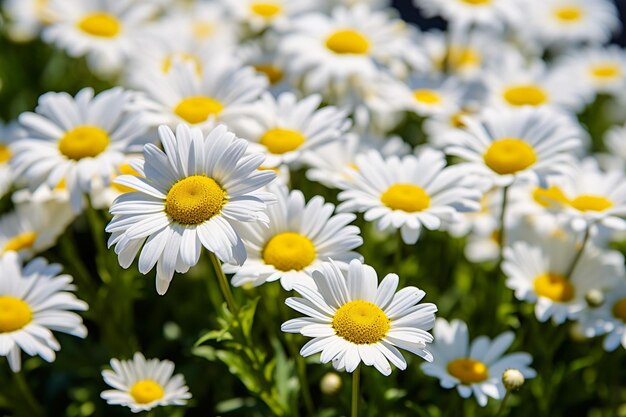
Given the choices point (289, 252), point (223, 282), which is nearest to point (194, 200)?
point (223, 282)

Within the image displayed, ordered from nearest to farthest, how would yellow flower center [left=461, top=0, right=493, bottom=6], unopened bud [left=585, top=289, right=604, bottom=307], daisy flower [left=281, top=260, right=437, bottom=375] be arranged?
daisy flower [left=281, top=260, right=437, bottom=375] → unopened bud [left=585, top=289, right=604, bottom=307] → yellow flower center [left=461, top=0, right=493, bottom=6]

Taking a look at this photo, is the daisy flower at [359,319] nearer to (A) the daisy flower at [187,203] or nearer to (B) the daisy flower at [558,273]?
(A) the daisy flower at [187,203]

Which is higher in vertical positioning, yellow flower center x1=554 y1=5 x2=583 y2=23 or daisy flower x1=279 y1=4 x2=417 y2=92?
daisy flower x1=279 y1=4 x2=417 y2=92

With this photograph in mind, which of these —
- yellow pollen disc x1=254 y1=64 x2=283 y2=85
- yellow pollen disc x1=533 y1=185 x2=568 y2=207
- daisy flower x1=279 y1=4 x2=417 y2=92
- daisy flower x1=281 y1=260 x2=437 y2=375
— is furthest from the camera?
yellow pollen disc x1=254 y1=64 x2=283 y2=85

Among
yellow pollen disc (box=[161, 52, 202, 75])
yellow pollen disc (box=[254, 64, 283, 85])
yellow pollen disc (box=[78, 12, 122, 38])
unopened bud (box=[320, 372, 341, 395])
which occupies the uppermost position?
yellow pollen disc (box=[78, 12, 122, 38])

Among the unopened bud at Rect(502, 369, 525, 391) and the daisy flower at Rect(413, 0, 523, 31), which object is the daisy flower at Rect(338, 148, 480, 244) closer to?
the unopened bud at Rect(502, 369, 525, 391)

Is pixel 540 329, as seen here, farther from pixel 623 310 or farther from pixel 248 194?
pixel 248 194

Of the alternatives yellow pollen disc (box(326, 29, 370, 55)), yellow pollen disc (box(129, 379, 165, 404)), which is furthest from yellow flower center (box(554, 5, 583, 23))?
yellow pollen disc (box(129, 379, 165, 404))
